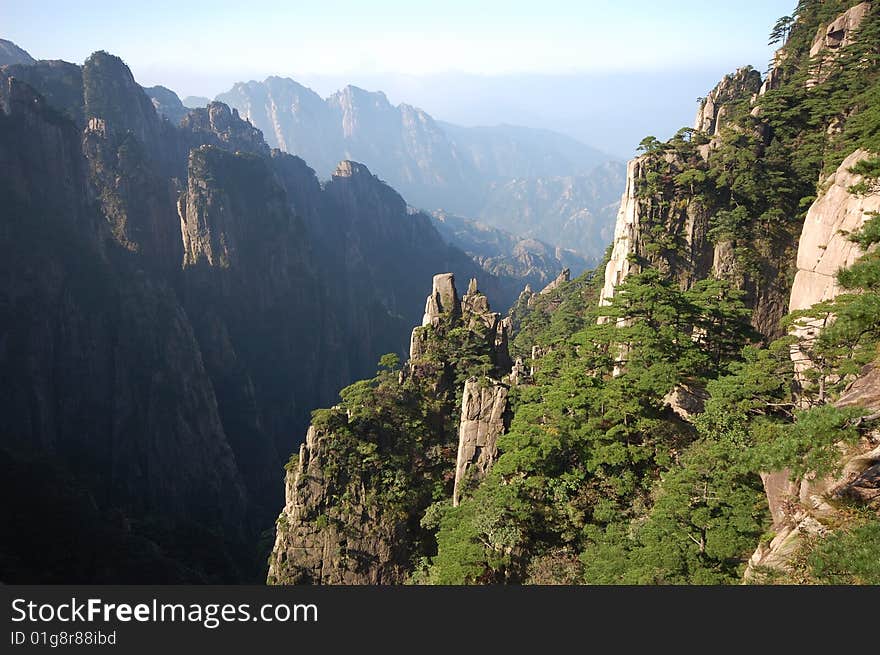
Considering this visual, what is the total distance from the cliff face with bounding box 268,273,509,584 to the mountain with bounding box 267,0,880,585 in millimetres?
106

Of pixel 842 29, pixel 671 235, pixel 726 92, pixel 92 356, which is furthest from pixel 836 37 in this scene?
A: pixel 92 356

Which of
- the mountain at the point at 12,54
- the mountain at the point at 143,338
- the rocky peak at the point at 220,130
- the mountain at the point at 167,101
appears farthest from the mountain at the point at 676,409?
the mountain at the point at 167,101

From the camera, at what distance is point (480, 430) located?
28.2 meters

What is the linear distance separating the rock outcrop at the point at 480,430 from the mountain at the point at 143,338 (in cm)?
2428

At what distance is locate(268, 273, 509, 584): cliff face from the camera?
28.5m

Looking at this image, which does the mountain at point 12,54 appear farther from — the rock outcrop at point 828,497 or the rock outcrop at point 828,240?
the rock outcrop at point 828,497

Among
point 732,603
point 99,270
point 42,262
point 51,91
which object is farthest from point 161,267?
point 732,603

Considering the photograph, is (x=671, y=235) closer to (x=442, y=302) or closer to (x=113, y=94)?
(x=442, y=302)

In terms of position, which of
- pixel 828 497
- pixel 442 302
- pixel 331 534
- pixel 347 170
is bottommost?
pixel 331 534

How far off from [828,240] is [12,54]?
162118mm

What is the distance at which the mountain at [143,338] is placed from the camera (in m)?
47.9

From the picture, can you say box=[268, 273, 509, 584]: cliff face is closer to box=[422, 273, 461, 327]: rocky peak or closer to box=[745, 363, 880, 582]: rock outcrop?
box=[422, 273, 461, 327]: rocky peak

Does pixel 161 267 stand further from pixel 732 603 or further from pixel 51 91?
pixel 732 603

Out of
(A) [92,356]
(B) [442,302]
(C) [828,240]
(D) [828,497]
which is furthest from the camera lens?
(A) [92,356]
